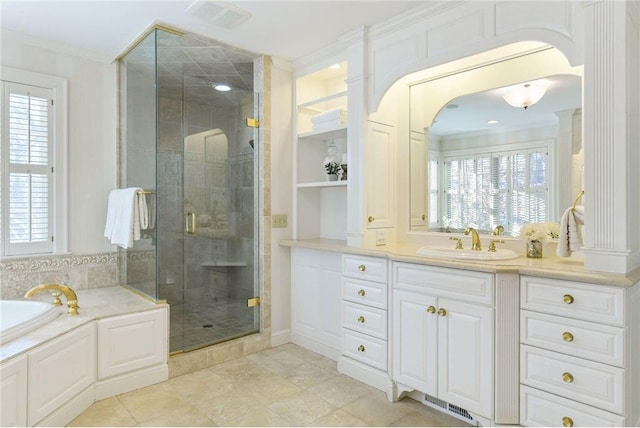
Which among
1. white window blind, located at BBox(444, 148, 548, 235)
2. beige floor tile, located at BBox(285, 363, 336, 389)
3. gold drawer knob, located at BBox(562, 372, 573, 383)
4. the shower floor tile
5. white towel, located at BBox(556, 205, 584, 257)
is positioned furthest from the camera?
the shower floor tile

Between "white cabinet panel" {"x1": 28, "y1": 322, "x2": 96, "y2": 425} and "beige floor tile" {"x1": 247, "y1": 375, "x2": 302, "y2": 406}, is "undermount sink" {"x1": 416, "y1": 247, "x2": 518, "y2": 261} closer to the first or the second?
"beige floor tile" {"x1": 247, "y1": 375, "x2": 302, "y2": 406}

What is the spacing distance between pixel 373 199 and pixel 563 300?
139cm

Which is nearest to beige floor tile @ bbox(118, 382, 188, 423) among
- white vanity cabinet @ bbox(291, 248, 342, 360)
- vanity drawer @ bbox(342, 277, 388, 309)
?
white vanity cabinet @ bbox(291, 248, 342, 360)

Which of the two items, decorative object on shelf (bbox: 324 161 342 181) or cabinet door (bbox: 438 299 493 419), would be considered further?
decorative object on shelf (bbox: 324 161 342 181)

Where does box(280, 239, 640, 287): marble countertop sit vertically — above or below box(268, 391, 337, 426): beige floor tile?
above

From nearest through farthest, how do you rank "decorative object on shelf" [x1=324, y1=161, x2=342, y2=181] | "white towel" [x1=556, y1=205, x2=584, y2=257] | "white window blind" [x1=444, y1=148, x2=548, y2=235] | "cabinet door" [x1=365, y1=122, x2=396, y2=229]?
"white towel" [x1=556, y1=205, x2=584, y2=257] → "white window blind" [x1=444, y1=148, x2=548, y2=235] → "cabinet door" [x1=365, y1=122, x2=396, y2=229] → "decorative object on shelf" [x1=324, y1=161, x2=342, y2=181]

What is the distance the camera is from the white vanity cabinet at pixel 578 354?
64.9 inches

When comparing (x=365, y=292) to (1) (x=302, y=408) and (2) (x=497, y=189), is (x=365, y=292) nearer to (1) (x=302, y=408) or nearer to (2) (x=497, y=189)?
(1) (x=302, y=408)

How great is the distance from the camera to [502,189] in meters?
2.53

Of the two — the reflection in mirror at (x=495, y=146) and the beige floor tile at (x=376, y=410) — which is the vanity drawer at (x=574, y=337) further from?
the beige floor tile at (x=376, y=410)

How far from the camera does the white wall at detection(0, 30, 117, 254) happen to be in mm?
3121

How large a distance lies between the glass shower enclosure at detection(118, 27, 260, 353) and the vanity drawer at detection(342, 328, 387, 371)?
92 cm

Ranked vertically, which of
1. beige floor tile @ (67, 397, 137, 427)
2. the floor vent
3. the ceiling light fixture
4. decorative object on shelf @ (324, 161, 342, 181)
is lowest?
beige floor tile @ (67, 397, 137, 427)

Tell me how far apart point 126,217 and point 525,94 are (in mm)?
2915
